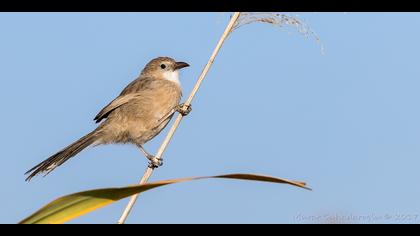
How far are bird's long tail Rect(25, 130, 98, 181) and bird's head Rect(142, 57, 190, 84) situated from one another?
4.02 ft

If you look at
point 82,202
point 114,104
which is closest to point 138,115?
point 114,104

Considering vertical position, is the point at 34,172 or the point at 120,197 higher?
the point at 34,172

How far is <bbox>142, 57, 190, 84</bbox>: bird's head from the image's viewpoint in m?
7.62

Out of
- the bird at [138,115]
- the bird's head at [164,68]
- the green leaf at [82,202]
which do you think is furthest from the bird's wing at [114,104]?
the green leaf at [82,202]

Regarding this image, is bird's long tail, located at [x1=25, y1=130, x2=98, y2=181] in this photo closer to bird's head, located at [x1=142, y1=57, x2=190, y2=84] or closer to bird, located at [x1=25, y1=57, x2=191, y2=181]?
bird, located at [x1=25, y1=57, x2=191, y2=181]

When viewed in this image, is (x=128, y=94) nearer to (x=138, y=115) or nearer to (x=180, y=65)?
(x=138, y=115)

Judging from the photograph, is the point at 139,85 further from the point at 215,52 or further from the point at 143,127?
the point at 215,52

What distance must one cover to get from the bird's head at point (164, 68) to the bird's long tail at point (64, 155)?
123cm

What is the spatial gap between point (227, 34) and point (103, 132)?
3440 millimetres

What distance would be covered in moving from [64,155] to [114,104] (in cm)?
129

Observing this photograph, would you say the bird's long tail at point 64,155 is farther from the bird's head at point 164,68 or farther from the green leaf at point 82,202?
the green leaf at point 82,202

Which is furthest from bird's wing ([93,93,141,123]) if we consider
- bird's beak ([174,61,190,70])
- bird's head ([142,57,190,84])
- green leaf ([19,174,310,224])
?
green leaf ([19,174,310,224])

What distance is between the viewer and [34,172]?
5.00 metres
